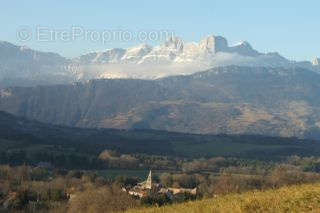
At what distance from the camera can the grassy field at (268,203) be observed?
20.9m

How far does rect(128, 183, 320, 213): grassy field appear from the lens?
20938 mm

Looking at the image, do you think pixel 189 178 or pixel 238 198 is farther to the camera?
pixel 189 178

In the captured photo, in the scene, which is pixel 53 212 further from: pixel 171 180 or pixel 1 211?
pixel 171 180

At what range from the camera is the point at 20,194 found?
324ft

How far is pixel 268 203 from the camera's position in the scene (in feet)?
72.2

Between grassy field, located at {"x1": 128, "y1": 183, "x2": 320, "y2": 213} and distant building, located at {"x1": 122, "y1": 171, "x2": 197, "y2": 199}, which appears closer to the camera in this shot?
grassy field, located at {"x1": 128, "y1": 183, "x2": 320, "y2": 213}

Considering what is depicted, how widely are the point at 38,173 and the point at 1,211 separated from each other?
82.5 m

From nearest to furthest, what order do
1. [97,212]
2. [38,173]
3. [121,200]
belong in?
[97,212]
[121,200]
[38,173]

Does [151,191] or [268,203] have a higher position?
[268,203]

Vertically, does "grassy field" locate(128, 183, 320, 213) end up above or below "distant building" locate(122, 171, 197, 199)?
above

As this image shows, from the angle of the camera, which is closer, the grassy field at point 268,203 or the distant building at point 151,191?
the grassy field at point 268,203

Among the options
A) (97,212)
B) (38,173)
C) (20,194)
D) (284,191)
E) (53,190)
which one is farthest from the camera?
(38,173)

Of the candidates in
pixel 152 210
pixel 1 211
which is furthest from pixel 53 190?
pixel 152 210

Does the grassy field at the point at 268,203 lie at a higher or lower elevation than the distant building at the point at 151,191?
higher
